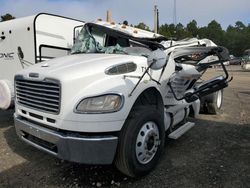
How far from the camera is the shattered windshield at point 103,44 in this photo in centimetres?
485

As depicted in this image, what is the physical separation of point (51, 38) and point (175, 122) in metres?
2.91

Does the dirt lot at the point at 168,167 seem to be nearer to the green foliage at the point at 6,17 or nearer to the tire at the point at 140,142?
the tire at the point at 140,142

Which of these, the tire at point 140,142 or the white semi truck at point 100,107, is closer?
the white semi truck at point 100,107

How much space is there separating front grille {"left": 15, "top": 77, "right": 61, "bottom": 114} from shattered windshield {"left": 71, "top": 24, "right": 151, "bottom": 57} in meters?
1.27

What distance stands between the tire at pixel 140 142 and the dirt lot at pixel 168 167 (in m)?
0.22

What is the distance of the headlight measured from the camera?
3.50m

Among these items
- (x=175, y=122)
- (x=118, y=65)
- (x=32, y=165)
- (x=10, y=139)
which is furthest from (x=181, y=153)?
(x=10, y=139)

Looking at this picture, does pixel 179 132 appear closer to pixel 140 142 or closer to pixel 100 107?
pixel 140 142

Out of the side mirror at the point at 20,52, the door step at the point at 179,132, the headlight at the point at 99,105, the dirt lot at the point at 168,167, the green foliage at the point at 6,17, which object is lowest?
the dirt lot at the point at 168,167

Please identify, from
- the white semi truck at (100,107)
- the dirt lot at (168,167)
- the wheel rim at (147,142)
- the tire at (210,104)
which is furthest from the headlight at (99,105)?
the tire at (210,104)

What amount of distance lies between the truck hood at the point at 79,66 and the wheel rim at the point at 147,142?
2.97 ft

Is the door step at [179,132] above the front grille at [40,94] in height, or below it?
below

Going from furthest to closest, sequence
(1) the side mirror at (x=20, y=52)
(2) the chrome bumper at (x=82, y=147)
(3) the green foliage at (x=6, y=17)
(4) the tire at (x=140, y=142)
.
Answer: (3) the green foliage at (x=6, y=17), (1) the side mirror at (x=20, y=52), (4) the tire at (x=140, y=142), (2) the chrome bumper at (x=82, y=147)

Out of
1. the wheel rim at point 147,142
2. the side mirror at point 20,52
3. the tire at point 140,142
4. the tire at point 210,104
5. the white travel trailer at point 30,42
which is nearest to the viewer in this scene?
the tire at point 140,142
